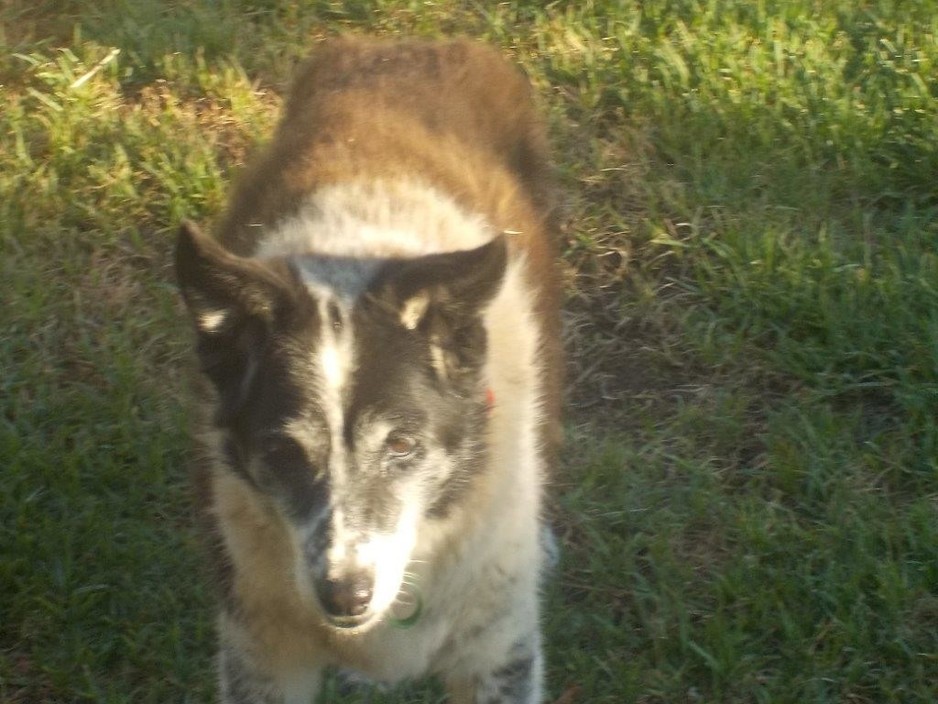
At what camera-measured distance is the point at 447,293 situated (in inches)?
125

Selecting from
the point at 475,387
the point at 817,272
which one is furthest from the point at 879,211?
the point at 475,387

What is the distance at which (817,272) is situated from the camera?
4770 mm

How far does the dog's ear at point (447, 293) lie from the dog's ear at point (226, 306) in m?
0.26

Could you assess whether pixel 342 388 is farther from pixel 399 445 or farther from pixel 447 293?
pixel 447 293

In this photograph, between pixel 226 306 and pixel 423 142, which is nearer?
pixel 226 306

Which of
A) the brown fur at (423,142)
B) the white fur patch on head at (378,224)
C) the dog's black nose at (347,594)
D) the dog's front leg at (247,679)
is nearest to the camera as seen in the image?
the dog's black nose at (347,594)

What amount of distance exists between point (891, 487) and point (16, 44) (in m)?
3.97

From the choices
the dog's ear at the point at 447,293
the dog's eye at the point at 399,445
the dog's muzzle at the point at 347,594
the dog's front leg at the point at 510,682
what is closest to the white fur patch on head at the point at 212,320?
the dog's ear at the point at 447,293

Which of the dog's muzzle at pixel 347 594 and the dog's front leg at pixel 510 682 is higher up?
the dog's muzzle at pixel 347 594

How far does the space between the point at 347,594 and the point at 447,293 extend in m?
0.71

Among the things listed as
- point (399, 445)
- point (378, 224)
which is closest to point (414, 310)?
point (399, 445)

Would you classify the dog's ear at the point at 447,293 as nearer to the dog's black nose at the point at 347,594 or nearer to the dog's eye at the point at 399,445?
the dog's eye at the point at 399,445

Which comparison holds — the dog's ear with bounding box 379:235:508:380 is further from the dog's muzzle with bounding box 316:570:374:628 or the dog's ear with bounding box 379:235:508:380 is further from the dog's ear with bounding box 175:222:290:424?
the dog's muzzle with bounding box 316:570:374:628

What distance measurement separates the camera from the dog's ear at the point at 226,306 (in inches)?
117
